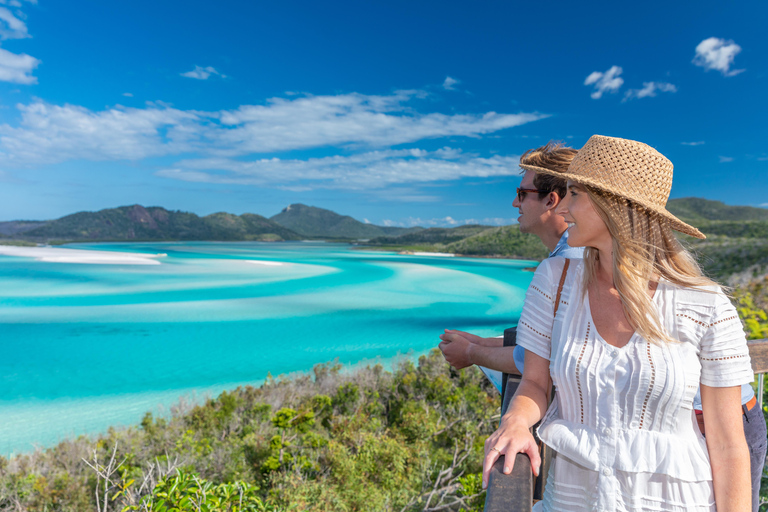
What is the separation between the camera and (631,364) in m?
1.10

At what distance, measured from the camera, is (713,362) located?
3.48ft

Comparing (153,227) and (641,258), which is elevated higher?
(153,227)

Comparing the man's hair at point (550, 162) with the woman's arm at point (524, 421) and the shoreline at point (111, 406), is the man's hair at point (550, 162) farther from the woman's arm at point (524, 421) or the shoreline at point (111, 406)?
the shoreline at point (111, 406)

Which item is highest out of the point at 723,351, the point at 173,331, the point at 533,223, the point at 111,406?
the point at 533,223

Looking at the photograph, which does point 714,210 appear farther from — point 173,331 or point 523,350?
point 523,350

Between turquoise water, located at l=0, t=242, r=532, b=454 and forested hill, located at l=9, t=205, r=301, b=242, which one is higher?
forested hill, located at l=9, t=205, r=301, b=242

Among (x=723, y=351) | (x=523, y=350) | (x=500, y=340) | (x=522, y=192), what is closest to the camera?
(x=723, y=351)

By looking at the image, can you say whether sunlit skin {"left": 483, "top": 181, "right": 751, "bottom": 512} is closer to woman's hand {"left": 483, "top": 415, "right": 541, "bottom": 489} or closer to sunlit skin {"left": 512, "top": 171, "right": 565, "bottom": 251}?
woman's hand {"left": 483, "top": 415, "right": 541, "bottom": 489}

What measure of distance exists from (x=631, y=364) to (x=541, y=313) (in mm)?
256

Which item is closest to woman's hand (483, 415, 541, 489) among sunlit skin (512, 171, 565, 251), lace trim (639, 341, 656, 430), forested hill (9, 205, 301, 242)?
lace trim (639, 341, 656, 430)

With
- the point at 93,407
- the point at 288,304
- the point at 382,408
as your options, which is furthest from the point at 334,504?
the point at 288,304

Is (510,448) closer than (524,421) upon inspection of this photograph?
Yes

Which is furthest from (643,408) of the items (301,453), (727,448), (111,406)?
(111,406)

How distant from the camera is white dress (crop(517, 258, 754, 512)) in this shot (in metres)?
1.06
